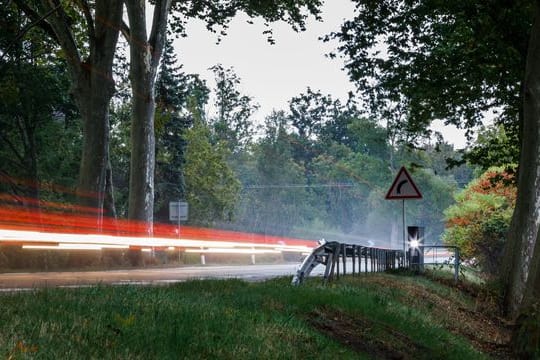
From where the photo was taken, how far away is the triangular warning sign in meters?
20.7

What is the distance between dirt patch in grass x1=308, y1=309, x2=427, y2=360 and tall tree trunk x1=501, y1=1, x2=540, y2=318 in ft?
24.7

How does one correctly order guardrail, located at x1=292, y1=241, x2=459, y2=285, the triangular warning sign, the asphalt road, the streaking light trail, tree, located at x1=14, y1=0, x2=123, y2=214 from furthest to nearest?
tree, located at x1=14, y1=0, x2=123, y2=214 → the streaking light trail → the triangular warning sign → guardrail, located at x1=292, y1=241, x2=459, y2=285 → the asphalt road

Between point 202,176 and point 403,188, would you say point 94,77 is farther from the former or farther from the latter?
point 202,176

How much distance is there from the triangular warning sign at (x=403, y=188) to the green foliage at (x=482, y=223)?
437 inches

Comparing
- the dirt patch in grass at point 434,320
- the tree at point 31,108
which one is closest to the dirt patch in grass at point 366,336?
the dirt patch in grass at point 434,320

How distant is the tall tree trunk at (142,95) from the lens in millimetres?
27031

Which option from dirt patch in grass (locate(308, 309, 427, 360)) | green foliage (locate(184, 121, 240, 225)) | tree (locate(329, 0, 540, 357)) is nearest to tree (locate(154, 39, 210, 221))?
green foliage (locate(184, 121, 240, 225))

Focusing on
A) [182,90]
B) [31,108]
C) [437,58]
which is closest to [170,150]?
[182,90]

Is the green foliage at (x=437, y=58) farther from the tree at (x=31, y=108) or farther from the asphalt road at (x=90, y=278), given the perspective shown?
the tree at (x=31, y=108)

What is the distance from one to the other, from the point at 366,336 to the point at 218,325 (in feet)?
9.12

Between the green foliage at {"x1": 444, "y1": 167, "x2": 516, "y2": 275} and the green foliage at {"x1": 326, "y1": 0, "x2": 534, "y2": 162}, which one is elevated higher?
the green foliage at {"x1": 326, "y1": 0, "x2": 534, "y2": 162}

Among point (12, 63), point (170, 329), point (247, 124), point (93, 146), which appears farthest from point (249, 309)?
point (247, 124)

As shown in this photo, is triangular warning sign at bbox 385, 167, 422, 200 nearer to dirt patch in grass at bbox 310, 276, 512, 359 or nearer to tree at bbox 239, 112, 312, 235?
dirt patch in grass at bbox 310, 276, 512, 359

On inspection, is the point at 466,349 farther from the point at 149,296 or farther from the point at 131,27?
the point at 131,27
